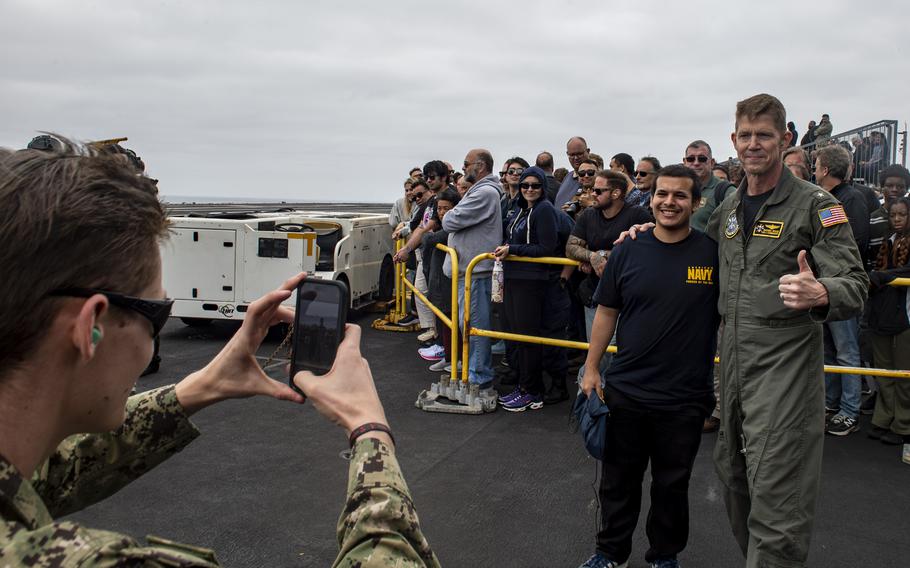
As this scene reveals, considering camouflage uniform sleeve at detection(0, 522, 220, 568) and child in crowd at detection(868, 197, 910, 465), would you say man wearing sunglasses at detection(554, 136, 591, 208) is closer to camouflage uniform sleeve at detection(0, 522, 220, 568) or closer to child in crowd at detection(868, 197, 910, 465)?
child in crowd at detection(868, 197, 910, 465)

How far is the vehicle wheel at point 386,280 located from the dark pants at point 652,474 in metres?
8.56

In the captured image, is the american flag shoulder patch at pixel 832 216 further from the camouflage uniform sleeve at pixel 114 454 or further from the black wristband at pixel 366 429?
the camouflage uniform sleeve at pixel 114 454

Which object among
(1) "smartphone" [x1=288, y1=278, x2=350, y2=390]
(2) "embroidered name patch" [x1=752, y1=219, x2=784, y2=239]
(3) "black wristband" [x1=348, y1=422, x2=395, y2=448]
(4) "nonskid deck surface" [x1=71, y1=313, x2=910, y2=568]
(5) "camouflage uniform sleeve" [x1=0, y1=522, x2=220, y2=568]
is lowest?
(4) "nonskid deck surface" [x1=71, y1=313, x2=910, y2=568]

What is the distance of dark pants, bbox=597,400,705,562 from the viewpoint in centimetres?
377

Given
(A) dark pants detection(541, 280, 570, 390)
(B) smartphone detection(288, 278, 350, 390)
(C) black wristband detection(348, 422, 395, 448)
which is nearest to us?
(C) black wristband detection(348, 422, 395, 448)

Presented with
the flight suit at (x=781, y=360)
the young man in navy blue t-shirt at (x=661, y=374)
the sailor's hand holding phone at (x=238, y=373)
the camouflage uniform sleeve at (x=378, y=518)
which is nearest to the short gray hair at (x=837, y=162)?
the young man in navy blue t-shirt at (x=661, y=374)

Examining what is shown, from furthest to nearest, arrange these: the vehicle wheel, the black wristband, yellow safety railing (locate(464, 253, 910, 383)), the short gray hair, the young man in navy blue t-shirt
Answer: the vehicle wheel → yellow safety railing (locate(464, 253, 910, 383)) → the short gray hair → the young man in navy blue t-shirt → the black wristband

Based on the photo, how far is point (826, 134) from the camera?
14164 millimetres

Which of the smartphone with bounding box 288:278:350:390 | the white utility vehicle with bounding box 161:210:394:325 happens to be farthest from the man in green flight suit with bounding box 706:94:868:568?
the white utility vehicle with bounding box 161:210:394:325

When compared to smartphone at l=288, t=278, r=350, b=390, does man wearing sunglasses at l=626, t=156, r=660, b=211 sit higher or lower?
higher

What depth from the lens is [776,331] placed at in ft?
10.5

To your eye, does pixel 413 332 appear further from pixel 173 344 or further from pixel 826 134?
pixel 826 134

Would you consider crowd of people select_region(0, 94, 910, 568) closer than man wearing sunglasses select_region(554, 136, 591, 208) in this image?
Yes

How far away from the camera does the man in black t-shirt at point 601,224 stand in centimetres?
610
